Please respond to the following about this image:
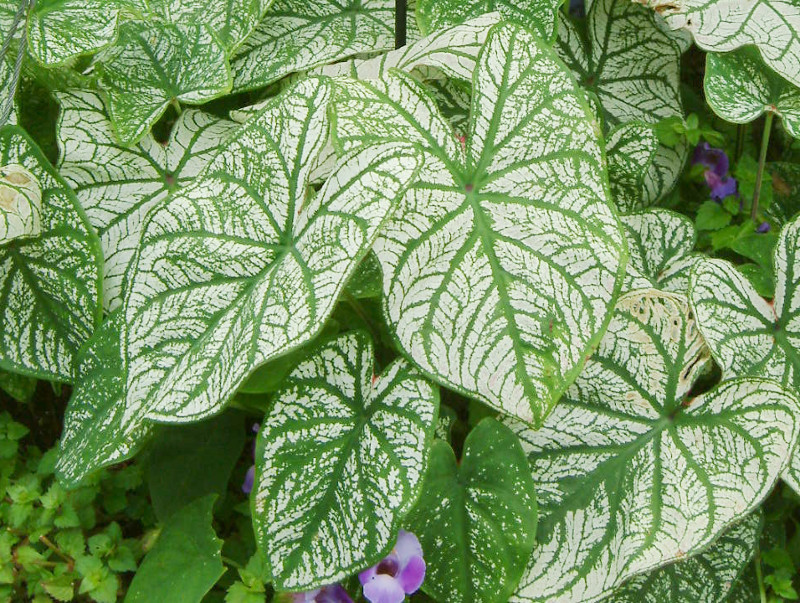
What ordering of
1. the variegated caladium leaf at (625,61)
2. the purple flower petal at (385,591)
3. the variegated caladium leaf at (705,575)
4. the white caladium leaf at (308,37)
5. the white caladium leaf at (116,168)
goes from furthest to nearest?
the variegated caladium leaf at (625,61) → the white caladium leaf at (308,37) → the white caladium leaf at (116,168) → the variegated caladium leaf at (705,575) → the purple flower petal at (385,591)

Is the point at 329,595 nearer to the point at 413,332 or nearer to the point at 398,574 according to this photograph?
the point at 398,574

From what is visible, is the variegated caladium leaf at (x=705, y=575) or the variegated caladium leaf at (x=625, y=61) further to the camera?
the variegated caladium leaf at (x=625, y=61)

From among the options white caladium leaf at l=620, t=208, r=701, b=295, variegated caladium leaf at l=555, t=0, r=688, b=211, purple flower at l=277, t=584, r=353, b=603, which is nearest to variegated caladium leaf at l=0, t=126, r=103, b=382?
purple flower at l=277, t=584, r=353, b=603

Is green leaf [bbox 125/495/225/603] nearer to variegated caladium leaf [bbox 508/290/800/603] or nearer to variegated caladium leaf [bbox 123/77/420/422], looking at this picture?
variegated caladium leaf [bbox 123/77/420/422]

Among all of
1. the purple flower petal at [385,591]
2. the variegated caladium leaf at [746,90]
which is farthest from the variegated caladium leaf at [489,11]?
the purple flower petal at [385,591]

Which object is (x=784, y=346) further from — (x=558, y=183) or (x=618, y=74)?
(x=618, y=74)

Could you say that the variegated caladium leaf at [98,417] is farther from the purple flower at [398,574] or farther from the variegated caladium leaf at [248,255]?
the purple flower at [398,574]

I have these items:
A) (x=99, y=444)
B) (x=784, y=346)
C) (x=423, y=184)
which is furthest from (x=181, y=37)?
(x=784, y=346)
